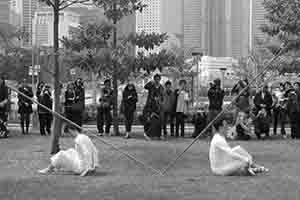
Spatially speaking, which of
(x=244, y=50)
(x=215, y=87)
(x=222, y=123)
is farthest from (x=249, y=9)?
(x=244, y=50)

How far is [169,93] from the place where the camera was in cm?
1533

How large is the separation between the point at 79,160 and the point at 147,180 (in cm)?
130

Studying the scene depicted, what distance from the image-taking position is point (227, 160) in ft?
28.4

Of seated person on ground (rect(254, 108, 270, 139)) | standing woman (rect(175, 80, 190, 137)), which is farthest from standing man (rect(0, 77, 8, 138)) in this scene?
seated person on ground (rect(254, 108, 270, 139))

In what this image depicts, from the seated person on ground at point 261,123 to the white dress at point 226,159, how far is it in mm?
6543

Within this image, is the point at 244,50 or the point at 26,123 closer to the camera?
the point at 26,123

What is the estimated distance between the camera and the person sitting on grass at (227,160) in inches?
337

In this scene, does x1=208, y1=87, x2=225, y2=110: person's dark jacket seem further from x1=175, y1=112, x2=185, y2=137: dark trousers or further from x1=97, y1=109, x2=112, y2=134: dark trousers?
x1=97, y1=109, x2=112, y2=134: dark trousers

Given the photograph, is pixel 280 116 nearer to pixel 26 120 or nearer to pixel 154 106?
pixel 154 106

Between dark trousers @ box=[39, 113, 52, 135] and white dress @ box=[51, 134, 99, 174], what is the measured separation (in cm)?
674

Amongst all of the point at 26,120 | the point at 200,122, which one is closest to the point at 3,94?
the point at 26,120

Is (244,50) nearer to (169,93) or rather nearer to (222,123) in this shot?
(169,93)

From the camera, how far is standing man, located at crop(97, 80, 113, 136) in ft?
50.2

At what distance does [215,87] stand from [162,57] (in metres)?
1.77
